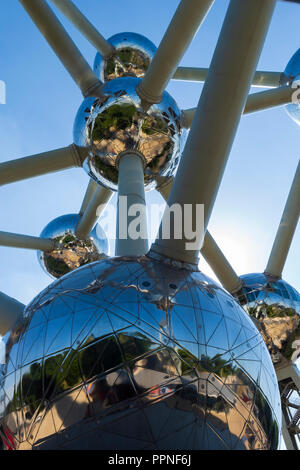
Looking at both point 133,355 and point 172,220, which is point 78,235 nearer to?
point 172,220

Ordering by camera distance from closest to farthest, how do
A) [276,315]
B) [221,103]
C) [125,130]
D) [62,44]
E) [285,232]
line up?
[221,103]
[125,130]
[62,44]
[276,315]
[285,232]

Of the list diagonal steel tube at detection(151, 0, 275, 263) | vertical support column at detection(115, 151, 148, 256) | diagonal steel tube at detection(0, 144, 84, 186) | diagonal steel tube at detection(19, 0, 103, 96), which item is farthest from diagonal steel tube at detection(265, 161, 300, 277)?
diagonal steel tube at detection(151, 0, 275, 263)

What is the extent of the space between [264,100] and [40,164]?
11.9 feet

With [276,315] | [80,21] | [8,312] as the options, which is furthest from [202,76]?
[8,312]

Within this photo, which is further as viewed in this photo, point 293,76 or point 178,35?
point 293,76

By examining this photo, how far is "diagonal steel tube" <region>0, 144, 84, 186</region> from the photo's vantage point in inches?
245

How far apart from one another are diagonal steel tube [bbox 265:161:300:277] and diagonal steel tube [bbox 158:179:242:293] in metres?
0.64

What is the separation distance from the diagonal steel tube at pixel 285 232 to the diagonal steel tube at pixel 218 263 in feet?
2.11

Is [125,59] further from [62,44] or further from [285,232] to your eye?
[285,232]

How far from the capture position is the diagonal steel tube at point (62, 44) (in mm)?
6211

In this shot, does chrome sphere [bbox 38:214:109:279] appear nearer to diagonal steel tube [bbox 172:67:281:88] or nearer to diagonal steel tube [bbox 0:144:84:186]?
diagonal steel tube [bbox 0:144:84:186]

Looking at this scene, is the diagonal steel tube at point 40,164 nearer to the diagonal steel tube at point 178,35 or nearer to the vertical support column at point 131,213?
the vertical support column at point 131,213

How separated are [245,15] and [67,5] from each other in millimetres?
5126

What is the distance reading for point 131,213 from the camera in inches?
195
